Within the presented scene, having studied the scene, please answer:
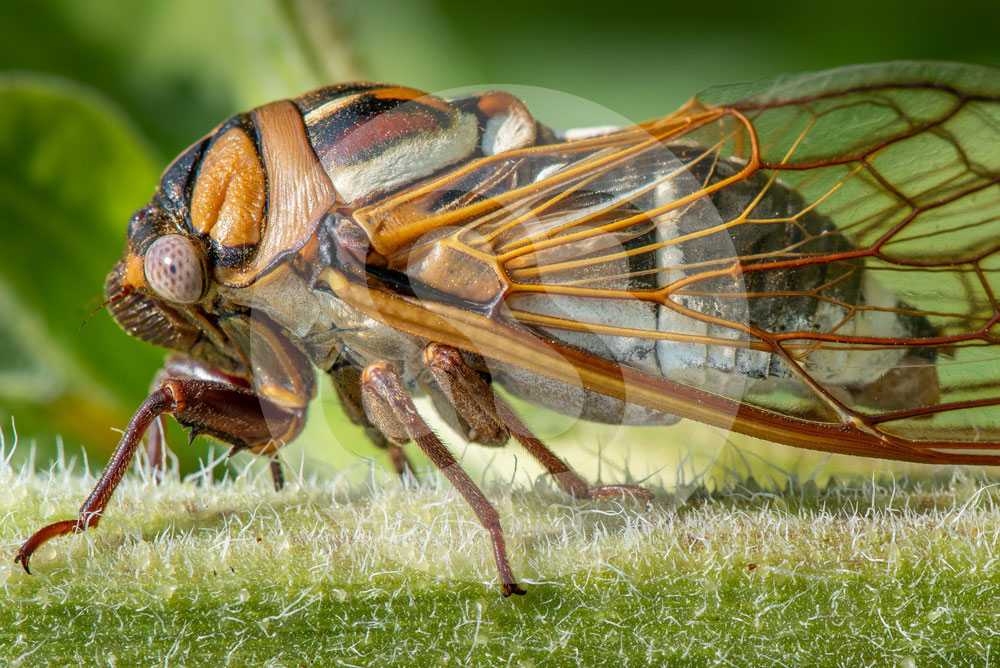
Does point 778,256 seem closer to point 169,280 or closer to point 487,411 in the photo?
point 487,411

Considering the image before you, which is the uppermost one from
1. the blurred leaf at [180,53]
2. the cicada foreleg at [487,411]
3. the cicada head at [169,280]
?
the blurred leaf at [180,53]

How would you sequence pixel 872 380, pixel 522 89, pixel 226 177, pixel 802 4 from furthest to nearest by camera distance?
1. pixel 802 4
2. pixel 522 89
3. pixel 226 177
4. pixel 872 380

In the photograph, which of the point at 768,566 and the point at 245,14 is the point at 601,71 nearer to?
the point at 245,14

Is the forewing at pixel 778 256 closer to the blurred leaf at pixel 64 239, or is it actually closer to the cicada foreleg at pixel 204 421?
the cicada foreleg at pixel 204 421

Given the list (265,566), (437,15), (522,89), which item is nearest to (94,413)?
(265,566)

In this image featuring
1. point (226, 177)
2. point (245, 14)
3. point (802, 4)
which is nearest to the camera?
point (226, 177)

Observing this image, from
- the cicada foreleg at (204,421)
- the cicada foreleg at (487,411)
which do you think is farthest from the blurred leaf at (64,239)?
the cicada foreleg at (487,411)

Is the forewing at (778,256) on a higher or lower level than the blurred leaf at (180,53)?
lower
